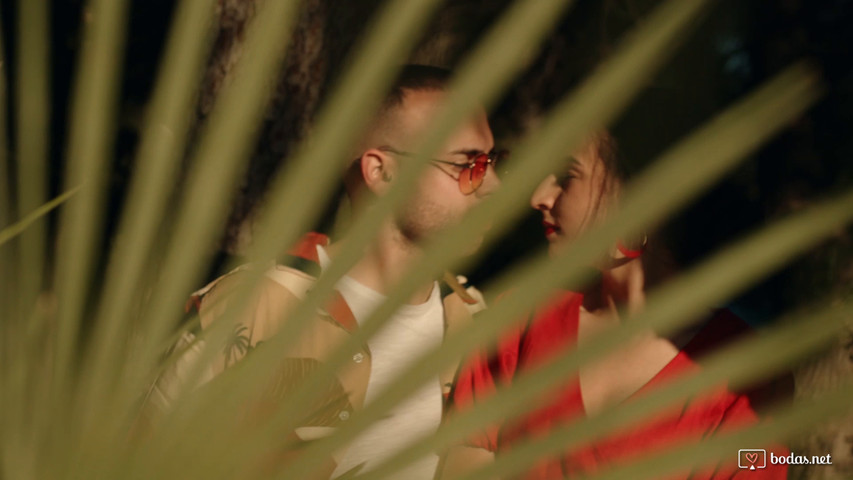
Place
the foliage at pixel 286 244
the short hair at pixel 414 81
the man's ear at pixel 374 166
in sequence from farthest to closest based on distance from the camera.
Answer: the short hair at pixel 414 81, the man's ear at pixel 374 166, the foliage at pixel 286 244

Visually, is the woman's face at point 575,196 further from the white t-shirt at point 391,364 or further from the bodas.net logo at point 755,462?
the bodas.net logo at point 755,462

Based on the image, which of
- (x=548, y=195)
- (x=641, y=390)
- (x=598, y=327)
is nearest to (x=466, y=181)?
(x=548, y=195)

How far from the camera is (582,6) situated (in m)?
1.83

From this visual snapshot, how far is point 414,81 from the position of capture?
133 centimetres

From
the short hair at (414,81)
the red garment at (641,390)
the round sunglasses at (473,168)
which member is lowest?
the red garment at (641,390)

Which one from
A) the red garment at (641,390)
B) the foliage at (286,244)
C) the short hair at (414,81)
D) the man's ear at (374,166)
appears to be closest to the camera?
the foliage at (286,244)

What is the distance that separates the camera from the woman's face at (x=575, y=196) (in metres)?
1.27

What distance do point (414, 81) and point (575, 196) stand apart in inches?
13.4

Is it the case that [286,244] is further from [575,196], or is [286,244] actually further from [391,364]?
[575,196]

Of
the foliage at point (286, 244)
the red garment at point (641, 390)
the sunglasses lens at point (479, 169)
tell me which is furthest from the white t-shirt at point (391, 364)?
the sunglasses lens at point (479, 169)

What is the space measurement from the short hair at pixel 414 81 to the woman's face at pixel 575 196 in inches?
10.3

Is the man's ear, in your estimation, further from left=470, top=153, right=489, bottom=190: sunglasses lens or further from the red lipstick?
the red lipstick

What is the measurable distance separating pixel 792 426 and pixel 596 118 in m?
0.08

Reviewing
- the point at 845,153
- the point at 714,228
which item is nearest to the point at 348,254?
the point at 714,228
